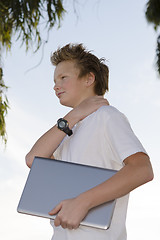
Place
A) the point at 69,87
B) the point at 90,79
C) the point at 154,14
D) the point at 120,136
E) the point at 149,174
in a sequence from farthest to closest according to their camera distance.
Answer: the point at 154,14, the point at 90,79, the point at 69,87, the point at 120,136, the point at 149,174

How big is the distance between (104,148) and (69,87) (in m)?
0.49

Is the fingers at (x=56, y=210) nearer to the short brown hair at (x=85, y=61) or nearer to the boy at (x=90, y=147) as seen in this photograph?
the boy at (x=90, y=147)

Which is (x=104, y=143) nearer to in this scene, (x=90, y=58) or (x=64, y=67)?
(x=64, y=67)

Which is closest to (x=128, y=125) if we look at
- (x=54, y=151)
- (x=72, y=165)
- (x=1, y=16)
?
(x=72, y=165)

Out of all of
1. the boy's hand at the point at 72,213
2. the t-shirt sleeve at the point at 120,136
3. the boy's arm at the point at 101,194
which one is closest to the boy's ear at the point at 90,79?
the t-shirt sleeve at the point at 120,136

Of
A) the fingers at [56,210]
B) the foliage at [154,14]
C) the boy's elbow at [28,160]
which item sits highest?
the foliage at [154,14]

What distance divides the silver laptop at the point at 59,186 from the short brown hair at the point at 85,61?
68 cm

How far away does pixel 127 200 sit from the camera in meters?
1.50

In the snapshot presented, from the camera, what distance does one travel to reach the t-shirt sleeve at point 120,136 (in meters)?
1.37

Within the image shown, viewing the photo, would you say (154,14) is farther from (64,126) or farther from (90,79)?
(64,126)

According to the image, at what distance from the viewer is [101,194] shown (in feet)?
3.98

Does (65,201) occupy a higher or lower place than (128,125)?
lower

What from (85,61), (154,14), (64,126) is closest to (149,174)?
(64,126)

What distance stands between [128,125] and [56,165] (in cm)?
34
